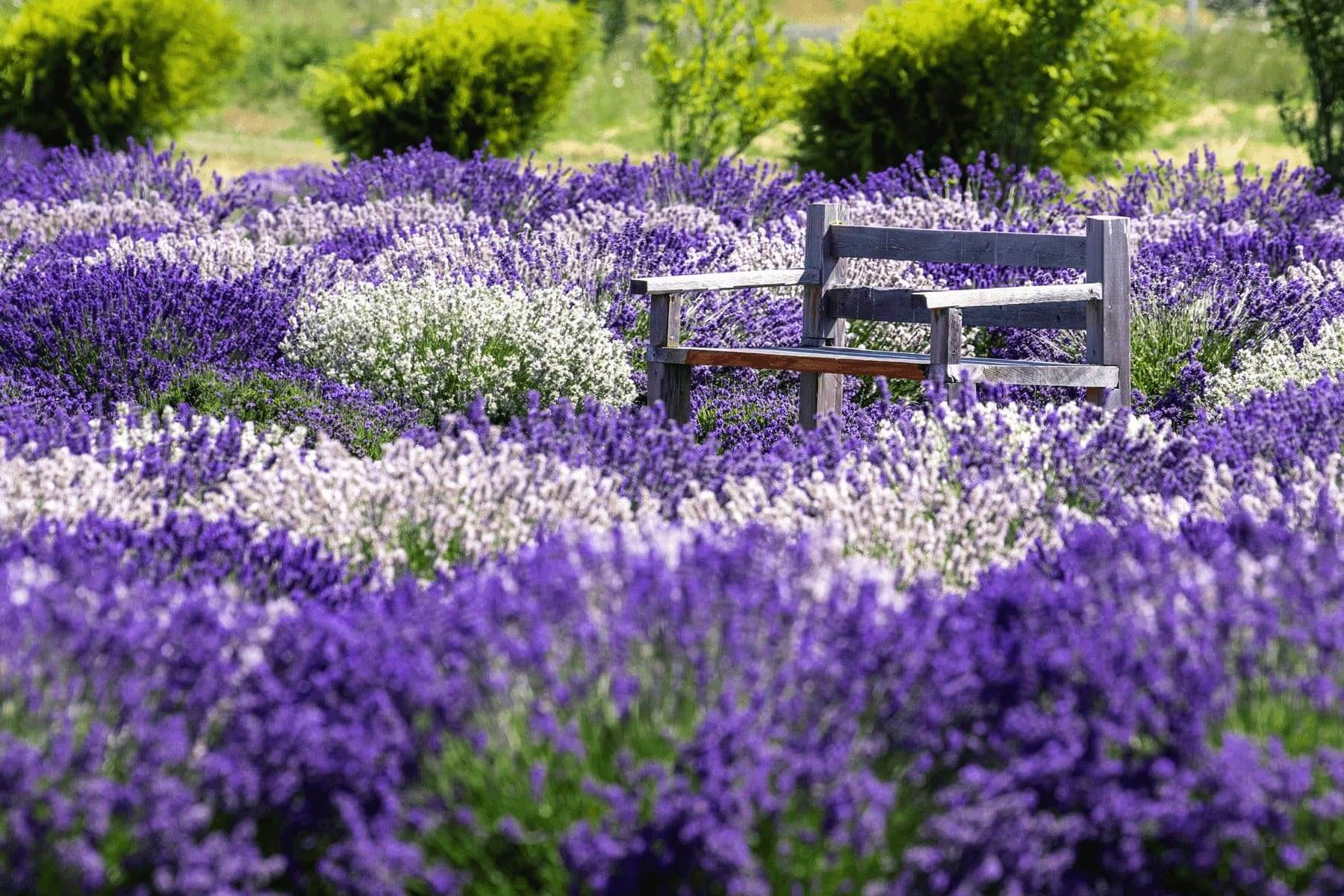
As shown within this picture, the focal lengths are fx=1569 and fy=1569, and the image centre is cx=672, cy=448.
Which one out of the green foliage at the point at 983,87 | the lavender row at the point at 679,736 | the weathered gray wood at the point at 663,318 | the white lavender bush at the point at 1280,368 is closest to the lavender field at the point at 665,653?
the lavender row at the point at 679,736

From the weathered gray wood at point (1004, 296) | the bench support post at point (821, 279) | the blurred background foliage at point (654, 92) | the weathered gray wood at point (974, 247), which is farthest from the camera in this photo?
the blurred background foliage at point (654, 92)

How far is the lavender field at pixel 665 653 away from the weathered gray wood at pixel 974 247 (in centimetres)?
67

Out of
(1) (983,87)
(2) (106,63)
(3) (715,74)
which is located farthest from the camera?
(2) (106,63)

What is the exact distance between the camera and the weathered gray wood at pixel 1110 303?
448cm

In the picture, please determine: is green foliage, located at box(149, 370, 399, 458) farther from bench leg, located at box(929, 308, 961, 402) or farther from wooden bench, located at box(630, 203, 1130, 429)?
bench leg, located at box(929, 308, 961, 402)

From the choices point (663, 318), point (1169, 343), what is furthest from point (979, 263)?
point (1169, 343)

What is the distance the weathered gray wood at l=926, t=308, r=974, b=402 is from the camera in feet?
13.3

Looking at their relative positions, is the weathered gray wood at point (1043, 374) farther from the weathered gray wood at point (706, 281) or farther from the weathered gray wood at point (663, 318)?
the weathered gray wood at point (663, 318)

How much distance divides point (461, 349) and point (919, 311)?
4.81 ft

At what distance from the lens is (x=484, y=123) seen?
11273mm

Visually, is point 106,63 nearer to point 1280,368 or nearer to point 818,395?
point 818,395

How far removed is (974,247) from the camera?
4.70 metres

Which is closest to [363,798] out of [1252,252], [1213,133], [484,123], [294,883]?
[294,883]

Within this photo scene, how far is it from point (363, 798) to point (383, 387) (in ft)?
10.2
